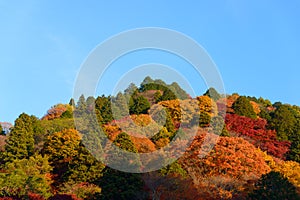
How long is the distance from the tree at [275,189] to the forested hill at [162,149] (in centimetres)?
5

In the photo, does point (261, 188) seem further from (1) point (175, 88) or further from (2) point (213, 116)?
(1) point (175, 88)

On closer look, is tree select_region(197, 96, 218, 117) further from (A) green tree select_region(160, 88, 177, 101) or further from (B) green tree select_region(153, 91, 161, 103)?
(B) green tree select_region(153, 91, 161, 103)

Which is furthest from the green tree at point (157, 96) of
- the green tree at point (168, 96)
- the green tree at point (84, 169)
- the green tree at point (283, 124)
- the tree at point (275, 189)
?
the tree at point (275, 189)

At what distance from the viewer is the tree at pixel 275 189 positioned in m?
22.4

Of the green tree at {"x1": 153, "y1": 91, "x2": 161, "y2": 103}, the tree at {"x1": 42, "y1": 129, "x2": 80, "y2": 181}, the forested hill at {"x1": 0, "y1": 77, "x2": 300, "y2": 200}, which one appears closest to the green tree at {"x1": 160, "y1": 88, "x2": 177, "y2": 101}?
the forested hill at {"x1": 0, "y1": 77, "x2": 300, "y2": 200}

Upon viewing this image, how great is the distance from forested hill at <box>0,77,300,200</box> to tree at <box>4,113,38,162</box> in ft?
0.27

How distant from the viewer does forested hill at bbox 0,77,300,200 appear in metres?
26.6

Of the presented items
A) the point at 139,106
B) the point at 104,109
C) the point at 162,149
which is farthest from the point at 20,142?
the point at 139,106

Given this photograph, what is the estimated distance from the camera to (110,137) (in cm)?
3825

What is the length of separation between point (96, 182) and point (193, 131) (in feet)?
47.0

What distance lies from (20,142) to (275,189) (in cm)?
2356

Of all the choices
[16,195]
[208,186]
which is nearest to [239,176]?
[208,186]

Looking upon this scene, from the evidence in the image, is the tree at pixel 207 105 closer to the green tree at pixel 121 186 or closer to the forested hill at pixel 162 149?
the forested hill at pixel 162 149

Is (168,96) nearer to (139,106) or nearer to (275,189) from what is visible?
(139,106)
